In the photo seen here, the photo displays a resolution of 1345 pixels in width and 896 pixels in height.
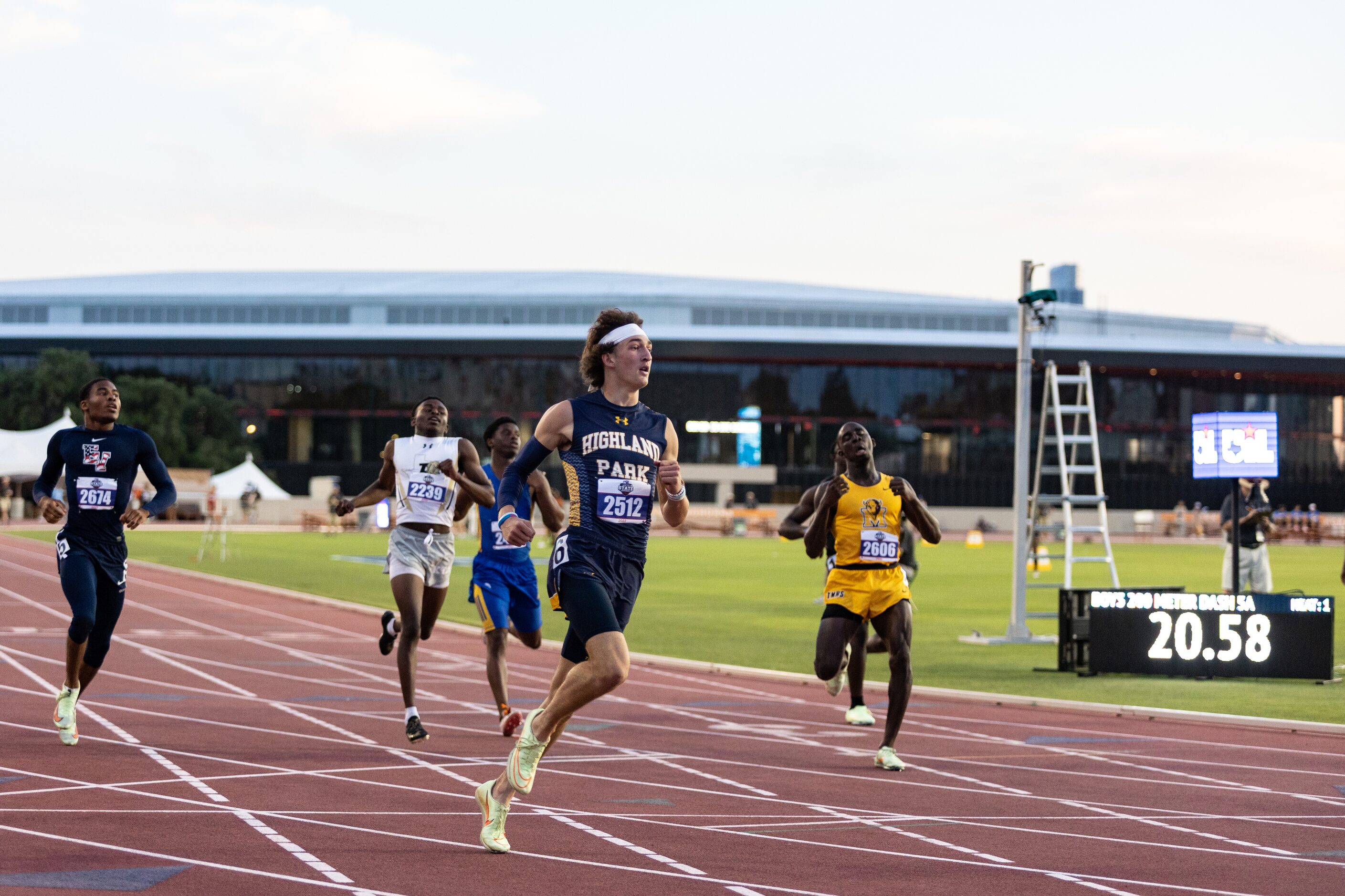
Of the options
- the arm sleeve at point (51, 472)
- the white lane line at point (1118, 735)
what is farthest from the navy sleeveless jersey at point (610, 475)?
the white lane line at point (1118, 735)

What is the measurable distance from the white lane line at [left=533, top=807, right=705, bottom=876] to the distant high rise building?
383 feet

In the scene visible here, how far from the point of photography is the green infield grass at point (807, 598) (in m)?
14.2

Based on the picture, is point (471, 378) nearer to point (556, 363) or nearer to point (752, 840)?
point (556, 363)

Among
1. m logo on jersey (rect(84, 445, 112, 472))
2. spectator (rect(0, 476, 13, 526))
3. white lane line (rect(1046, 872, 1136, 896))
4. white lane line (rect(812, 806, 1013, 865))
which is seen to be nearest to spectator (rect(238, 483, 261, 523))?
spectator (rect(0, 476, 13, 526))

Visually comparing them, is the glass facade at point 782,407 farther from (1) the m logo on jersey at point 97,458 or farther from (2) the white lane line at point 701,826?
(2) the white lane line at point 701,826

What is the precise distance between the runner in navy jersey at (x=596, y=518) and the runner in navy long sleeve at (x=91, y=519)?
3.90m

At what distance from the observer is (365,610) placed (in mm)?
22969

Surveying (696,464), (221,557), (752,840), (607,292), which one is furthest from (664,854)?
(607,292)

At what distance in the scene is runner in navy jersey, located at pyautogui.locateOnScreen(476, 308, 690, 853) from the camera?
6.72m

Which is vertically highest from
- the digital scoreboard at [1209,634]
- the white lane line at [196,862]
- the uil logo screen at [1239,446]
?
the uil logo screen at [1239,446]

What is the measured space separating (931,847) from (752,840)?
2.63ft

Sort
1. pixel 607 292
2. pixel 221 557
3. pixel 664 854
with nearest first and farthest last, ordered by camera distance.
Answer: pixel 664 854 < pixel 221 557 < pixel 607 292

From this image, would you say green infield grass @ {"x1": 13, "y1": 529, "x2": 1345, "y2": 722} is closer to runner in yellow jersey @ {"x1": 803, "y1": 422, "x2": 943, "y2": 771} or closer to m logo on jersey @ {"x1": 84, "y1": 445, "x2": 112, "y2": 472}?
runner in yellow jersey @ {"x1": 803, "y1": 422, "x2": 943, "y2": 771}

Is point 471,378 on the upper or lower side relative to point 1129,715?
upper
